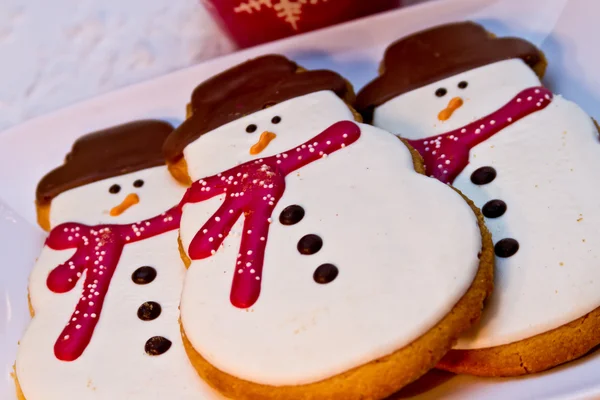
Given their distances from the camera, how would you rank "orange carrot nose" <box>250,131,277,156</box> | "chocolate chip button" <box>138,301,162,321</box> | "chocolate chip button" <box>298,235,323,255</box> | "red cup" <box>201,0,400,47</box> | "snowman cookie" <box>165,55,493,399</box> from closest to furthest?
"snowman cookie" <box>165,55,493,399</box> < "chocolate chip button" <box>298,235,323,255</box> < "chocolate chip button" <box>138,301,162,321</box> < "orange carrot nose" <box>250,131,277,156</box> < "red cup" <box>201,0,400,47</box>

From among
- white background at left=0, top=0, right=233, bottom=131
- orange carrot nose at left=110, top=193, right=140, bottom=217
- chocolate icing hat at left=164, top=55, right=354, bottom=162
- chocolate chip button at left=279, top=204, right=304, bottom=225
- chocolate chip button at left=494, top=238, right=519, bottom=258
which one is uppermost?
chocolate chip button at left=494, top=238, right=519, bottom=258

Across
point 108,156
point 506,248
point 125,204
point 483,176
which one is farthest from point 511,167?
point 108,156

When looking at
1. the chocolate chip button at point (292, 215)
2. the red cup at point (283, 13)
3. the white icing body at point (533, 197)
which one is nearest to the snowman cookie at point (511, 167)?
the white icing body at point (533, 197)

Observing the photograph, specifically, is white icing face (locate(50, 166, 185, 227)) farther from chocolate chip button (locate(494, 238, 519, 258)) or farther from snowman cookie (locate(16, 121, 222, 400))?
chocolate chip button (locate(494, 238, 519, 258))

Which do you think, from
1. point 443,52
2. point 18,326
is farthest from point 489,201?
point 18,326

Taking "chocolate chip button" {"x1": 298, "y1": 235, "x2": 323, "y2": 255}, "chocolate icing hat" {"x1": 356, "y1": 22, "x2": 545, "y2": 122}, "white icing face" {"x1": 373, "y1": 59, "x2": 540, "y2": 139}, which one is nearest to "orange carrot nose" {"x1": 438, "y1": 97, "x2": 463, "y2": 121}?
"white icing face" {"x1": 373, "y1": 59, "x2": 540, "y2": 139}

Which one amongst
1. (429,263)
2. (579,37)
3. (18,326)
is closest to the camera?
(429,263)

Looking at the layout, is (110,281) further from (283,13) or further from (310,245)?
(283,13)

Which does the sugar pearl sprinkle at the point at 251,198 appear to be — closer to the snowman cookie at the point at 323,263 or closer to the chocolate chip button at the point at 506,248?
the snowman cookie at the point at 323,263

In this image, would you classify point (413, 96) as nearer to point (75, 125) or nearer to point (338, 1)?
point (338, 1)
